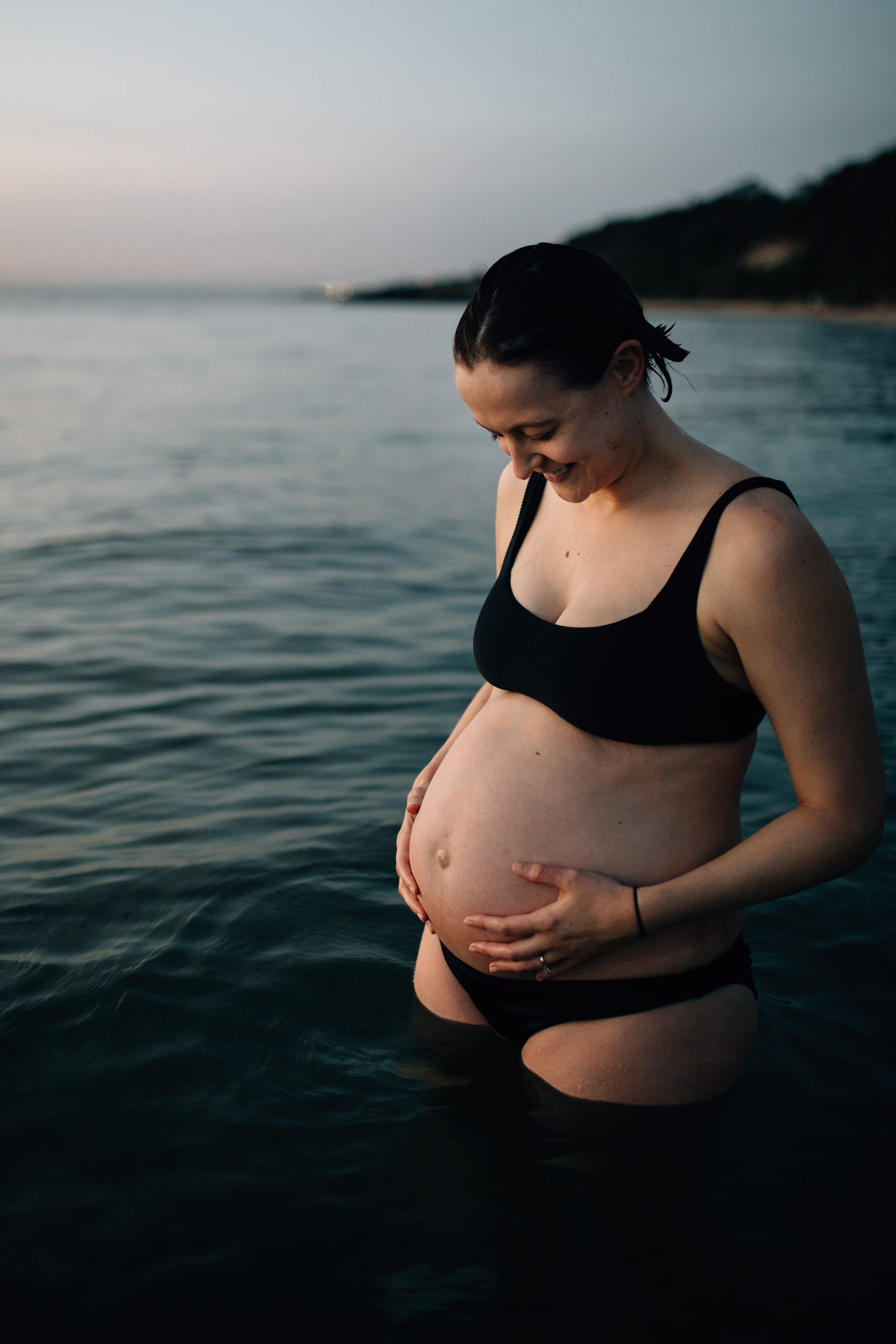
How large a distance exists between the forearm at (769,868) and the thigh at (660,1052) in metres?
0.23

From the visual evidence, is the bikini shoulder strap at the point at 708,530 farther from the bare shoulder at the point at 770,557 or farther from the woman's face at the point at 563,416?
the woman's face at the point at 563,416

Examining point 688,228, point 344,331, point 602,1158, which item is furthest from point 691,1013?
point 688,228

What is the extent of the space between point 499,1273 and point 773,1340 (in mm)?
489

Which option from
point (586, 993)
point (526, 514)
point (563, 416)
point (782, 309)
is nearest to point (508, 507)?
point (526, 514)

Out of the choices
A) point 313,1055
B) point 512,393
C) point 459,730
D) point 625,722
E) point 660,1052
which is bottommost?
point 313,1055

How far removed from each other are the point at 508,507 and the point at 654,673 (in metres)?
0.73

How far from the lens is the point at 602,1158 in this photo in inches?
78.9

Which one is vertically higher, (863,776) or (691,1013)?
(863,776)

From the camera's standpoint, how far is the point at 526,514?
2121 millimetres

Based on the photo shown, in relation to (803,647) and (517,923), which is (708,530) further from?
(517,923)

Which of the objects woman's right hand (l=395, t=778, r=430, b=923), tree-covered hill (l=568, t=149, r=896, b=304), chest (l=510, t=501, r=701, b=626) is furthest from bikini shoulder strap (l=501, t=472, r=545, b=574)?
tree-covered hill (l=568, t=149, r=896, b=304)

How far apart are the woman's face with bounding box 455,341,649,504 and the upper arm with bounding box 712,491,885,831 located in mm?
274

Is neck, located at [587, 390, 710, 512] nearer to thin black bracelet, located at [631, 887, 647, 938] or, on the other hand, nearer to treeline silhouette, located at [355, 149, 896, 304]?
thin black bracelet, located at [631, 887, 647, 938]

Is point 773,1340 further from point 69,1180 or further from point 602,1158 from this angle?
point 69,1180
